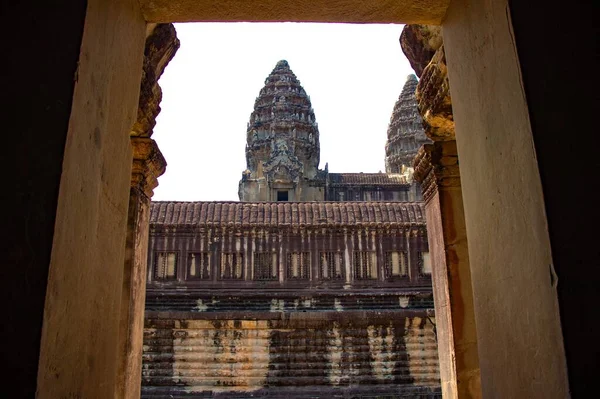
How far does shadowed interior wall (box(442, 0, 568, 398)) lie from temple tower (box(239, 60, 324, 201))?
30647 mm

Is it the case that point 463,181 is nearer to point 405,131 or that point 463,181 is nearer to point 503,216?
A: point 503,216

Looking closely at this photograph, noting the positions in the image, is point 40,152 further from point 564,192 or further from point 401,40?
point 401,40

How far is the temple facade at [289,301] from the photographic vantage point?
10969 millimetres

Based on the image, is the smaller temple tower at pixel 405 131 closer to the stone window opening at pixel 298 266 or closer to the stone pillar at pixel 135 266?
the stone window opening at pixel 298 266

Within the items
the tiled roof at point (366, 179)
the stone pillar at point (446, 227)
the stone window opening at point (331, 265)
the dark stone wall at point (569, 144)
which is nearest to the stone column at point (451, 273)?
the stone pillar at point (446, 227)

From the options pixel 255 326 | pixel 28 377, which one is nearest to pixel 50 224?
pixel 28 377

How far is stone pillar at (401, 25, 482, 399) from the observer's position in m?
3.56

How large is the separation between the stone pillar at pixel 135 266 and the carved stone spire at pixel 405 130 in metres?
35.6

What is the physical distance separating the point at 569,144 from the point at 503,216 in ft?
1.23

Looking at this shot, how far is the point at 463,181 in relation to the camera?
245cm

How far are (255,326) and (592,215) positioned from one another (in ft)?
33.4

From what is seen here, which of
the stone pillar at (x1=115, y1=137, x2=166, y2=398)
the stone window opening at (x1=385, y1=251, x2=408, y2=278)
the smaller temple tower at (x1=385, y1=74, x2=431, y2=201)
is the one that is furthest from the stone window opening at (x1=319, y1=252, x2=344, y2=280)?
the smaller temple tower at (x1=385, y1=74, x2=431, y2=201)

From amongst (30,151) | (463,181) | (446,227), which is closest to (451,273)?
(446,227)

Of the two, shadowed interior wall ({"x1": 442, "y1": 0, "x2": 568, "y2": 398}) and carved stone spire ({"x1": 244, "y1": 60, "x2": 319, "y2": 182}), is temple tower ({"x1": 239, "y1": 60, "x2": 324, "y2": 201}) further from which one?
shadowed interior wall ({"x1": 442, "y1": 0, "x2": 568, "y2": 398})
